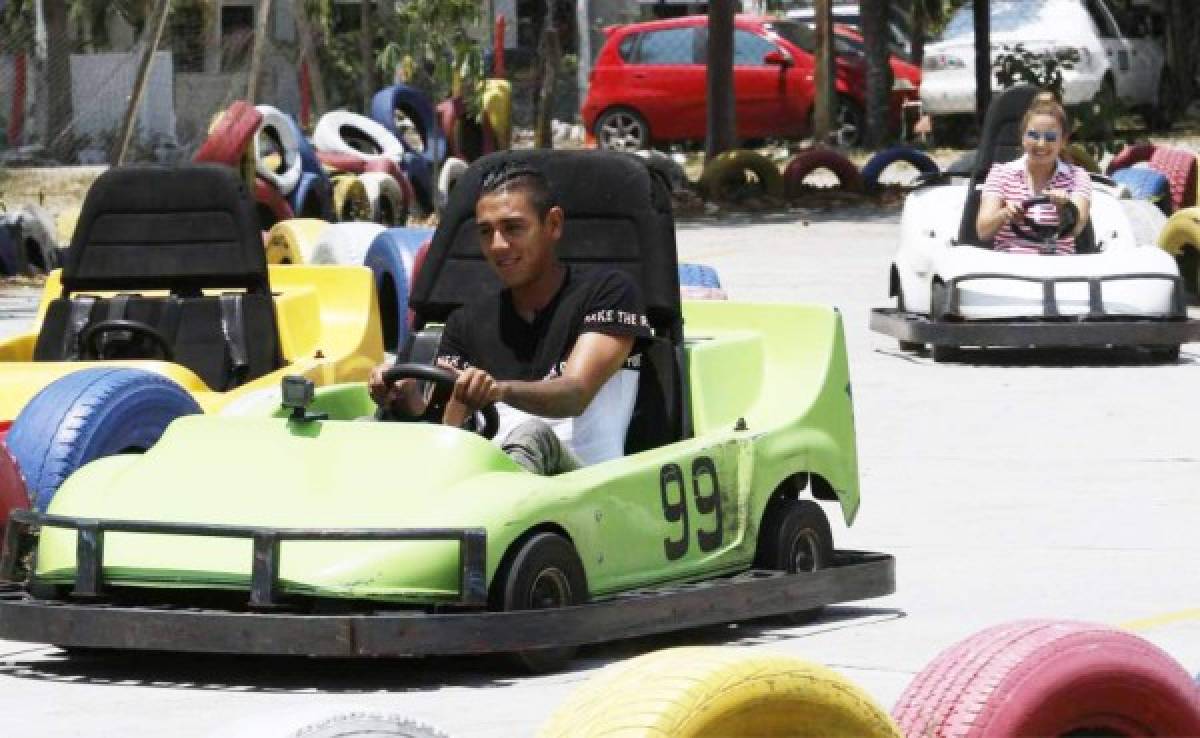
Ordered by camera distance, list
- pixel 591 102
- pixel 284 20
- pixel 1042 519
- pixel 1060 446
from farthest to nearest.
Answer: pixel 284 20, pixel 591 102, pixel 1060 446, pixel 1042 519

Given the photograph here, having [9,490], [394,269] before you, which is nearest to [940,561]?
[9,490]

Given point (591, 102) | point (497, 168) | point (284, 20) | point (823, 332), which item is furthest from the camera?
point (284, 20)

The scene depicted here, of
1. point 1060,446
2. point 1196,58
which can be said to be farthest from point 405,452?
point 1196,58

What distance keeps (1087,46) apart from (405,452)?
2651 cm

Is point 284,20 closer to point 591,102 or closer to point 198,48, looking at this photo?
point 198,48

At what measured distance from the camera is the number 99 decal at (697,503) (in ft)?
24.8

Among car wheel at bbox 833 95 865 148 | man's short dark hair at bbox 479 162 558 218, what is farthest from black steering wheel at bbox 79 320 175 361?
car wheel at bbox 833 95 865 148

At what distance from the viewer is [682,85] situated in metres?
34.7

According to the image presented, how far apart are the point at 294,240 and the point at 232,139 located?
264 centimetres

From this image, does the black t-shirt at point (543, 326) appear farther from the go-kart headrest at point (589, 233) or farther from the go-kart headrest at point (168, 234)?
the go-kart headrest at point (168, 234)

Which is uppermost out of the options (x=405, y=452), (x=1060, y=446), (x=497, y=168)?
(x=497, y=168)

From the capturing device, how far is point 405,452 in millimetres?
7168

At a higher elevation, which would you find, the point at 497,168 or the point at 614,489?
the point at 497,168

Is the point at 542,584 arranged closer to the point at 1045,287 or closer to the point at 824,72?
the point at 1045,287
